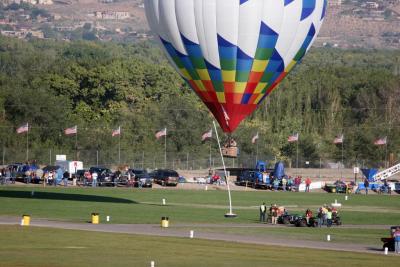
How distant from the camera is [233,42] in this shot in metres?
71.7

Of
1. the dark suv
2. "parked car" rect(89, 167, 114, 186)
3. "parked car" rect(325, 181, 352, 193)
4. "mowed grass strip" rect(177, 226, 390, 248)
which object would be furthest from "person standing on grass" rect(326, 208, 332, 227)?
"parked car" rect(89, 167, 114, 186)

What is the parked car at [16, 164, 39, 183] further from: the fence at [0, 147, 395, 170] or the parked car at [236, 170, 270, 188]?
the parked car at [236, 170, 270, 188]

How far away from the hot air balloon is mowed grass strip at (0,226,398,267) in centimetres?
1613

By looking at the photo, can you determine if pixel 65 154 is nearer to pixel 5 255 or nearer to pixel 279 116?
pixel 279 116

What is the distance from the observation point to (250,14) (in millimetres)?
71062

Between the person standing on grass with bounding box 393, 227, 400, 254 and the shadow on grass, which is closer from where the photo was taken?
the person standing on grass with bounding box 393, 227, 400, 254

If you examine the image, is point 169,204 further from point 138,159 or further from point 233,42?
point 138,159

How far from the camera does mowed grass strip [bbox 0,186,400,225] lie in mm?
72562

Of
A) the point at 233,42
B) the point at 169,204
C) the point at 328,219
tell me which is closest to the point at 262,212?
the point at 328,219

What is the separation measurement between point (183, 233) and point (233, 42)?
14128 mm

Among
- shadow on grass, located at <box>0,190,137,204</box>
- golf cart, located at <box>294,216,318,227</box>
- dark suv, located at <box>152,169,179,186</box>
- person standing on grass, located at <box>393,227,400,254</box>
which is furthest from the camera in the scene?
dark suv, located at <box>152,169,179,186</box>

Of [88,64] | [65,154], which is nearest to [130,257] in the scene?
[65,154]

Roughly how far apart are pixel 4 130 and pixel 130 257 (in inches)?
3867

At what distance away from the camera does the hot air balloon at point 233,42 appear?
233 feet
